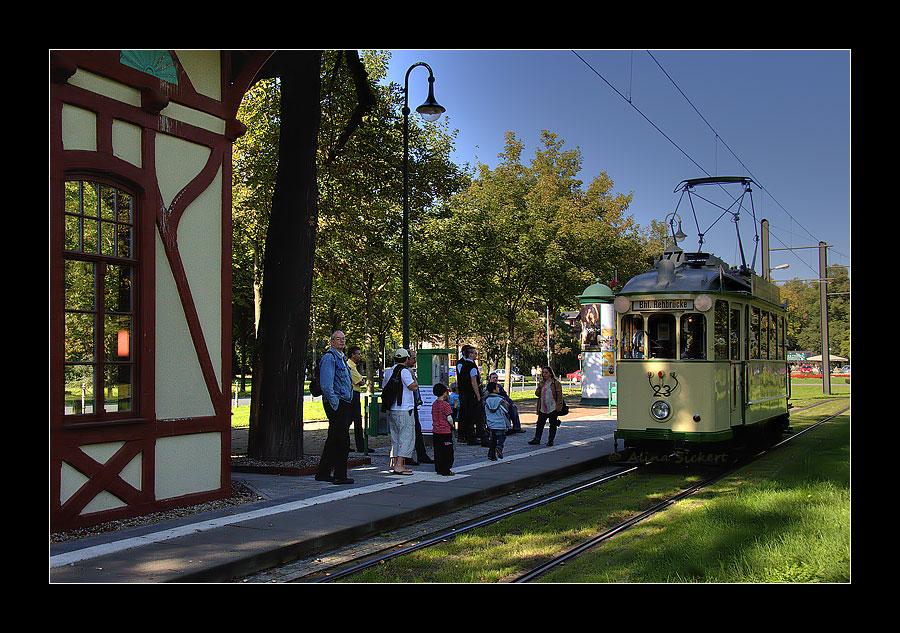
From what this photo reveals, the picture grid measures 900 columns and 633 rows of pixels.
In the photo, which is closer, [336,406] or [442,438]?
[336,406]

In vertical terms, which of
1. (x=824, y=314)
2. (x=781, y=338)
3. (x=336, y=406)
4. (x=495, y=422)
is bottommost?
(x=495, y=422)

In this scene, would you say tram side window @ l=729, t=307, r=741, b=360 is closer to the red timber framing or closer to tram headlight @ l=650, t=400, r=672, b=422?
tram headlight @ l=650, t=400, r=672, b=422

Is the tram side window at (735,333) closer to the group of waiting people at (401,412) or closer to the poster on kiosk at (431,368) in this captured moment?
the group of waiting people at (401,412)

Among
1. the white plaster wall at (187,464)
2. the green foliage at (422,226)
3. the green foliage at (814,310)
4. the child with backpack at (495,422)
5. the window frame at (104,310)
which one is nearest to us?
the window frame at (104,310)

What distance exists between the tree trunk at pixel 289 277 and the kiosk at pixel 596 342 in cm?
1972

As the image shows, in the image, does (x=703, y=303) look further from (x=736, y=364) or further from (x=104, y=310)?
(x=104, y=310)

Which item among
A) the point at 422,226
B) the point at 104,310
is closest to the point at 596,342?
the point at 422,226

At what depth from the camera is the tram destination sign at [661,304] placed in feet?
43.2

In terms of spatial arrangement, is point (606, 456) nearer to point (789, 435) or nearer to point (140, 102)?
point (789, 435)

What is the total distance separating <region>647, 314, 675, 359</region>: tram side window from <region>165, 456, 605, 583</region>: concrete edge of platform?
3090 millimetres

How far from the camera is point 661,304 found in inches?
527

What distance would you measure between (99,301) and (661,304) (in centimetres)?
870

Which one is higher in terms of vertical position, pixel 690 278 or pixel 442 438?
pixel 690 278

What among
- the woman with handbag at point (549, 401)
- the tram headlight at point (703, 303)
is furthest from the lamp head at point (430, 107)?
the tram headlight at point (703, 303)
